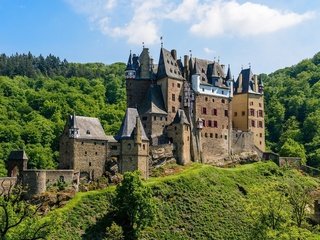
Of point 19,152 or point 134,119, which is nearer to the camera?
point 19,152

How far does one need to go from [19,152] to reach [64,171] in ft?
20.7

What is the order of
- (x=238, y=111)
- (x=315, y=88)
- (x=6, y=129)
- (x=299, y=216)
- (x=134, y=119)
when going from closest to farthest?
(x=299, y=216) < (x=134, y=119) < (x=238, y=111) < (x=6, y=129) < (x=315, y=88)

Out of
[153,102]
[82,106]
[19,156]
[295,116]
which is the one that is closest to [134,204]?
[19,156]

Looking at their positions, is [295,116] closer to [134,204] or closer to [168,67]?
[168,67]

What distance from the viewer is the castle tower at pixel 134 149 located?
77.6 metres

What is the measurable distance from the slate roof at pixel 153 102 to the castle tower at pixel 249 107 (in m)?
16.9

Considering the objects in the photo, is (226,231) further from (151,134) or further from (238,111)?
(238,111)

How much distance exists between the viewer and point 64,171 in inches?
2869

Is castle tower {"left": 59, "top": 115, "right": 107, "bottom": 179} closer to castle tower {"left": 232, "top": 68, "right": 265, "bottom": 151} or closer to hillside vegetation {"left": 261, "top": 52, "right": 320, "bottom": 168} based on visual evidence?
castle tower {"left": 232, "top": 68, "right": 265, "bottom": 151}

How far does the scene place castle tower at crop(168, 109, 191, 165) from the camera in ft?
275

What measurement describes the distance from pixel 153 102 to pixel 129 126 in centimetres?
788

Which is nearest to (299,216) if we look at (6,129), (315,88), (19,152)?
(19,152)

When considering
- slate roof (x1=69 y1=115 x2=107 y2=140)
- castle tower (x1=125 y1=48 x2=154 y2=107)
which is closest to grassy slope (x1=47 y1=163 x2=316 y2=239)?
slate roof (x1=69 y1=115 x2=107 y2=140)

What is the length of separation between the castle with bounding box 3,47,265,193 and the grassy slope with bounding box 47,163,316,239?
12.5 ft
